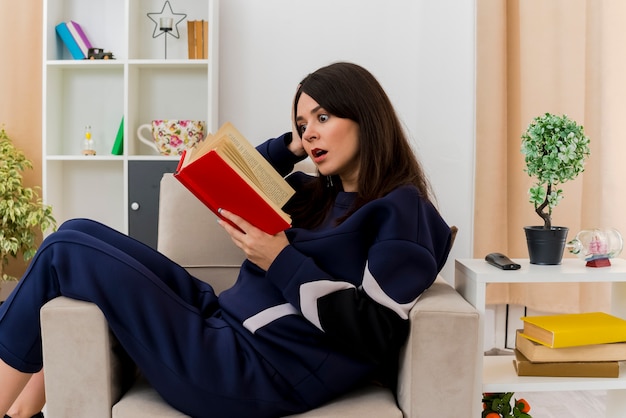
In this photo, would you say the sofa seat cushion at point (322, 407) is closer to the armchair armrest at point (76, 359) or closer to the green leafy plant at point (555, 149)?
the armchair armrest at point (76, 359)

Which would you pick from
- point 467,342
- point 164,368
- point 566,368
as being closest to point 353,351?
point 467,342

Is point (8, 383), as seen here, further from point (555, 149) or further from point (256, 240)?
point (555, 149)

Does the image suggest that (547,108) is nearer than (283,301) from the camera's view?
No

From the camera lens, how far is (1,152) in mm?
2973

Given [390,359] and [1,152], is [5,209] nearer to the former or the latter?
[1,152]

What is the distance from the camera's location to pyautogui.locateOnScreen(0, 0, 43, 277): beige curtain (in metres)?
3.11

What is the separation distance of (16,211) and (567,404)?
226 centimetres

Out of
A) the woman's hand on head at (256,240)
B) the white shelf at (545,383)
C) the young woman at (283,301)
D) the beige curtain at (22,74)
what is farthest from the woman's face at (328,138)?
the beige curtain at (22,74)

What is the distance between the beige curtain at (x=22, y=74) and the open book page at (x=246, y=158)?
6.38ft

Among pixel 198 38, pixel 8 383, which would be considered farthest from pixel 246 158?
pixel 198 38

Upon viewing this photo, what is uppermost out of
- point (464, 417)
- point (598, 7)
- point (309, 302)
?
point (598, 7)

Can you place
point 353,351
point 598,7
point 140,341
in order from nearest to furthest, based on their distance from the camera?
1. point 140,341
2. point 353,351
3. point 598,7

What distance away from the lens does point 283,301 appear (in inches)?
57.9

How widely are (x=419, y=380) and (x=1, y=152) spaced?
91.2 inches
